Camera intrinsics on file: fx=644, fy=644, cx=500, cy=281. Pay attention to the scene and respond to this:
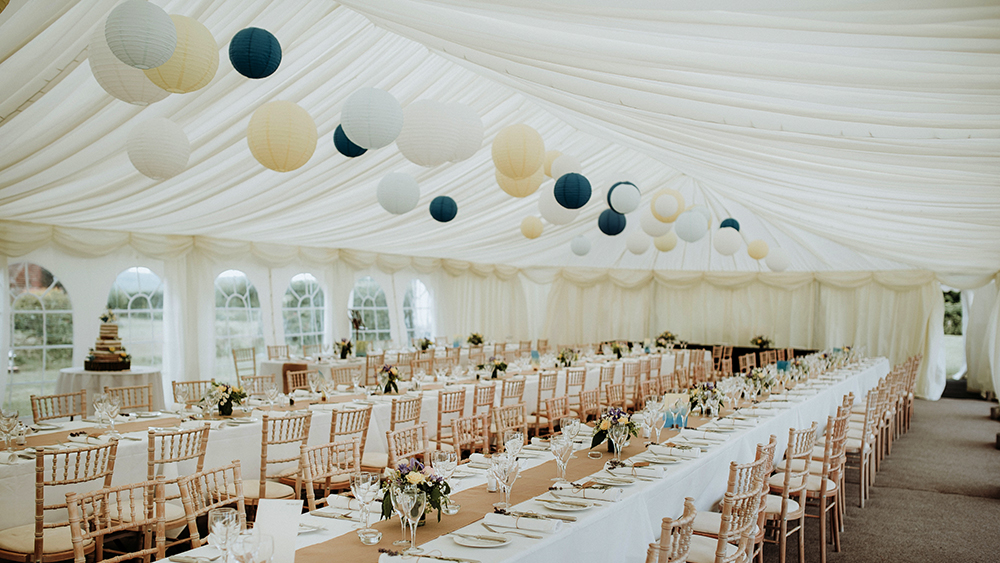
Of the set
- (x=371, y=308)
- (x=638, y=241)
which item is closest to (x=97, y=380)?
(x=371, y=308)

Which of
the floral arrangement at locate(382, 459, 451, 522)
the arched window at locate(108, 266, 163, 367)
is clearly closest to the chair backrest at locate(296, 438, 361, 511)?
the floral arrangement at locate(382, 459, 451, 522)

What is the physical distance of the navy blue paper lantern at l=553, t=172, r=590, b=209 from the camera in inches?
252

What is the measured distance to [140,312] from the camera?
10195 mm

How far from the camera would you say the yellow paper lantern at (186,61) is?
3627 mm

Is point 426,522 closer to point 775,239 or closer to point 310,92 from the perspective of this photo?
point 310,92

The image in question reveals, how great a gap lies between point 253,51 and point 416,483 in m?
2.90

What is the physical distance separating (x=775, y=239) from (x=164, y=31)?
1389 cm

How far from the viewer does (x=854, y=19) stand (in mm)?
2328

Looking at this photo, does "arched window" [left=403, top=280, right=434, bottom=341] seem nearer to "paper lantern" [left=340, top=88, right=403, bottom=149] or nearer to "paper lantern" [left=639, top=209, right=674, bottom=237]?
"paper lantern" [left=639, top=209, right=674, bottom=237]

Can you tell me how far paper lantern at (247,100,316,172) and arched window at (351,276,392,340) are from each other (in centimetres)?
944

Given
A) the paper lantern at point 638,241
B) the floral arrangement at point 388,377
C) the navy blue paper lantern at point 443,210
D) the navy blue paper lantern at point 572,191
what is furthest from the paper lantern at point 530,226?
the floral arrangement at point 388,377

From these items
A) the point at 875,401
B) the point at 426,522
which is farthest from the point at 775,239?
the point at 426,522

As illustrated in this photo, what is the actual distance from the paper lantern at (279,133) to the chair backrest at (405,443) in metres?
2.07

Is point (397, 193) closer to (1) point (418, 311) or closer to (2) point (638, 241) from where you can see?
(2) point (638, 241)
